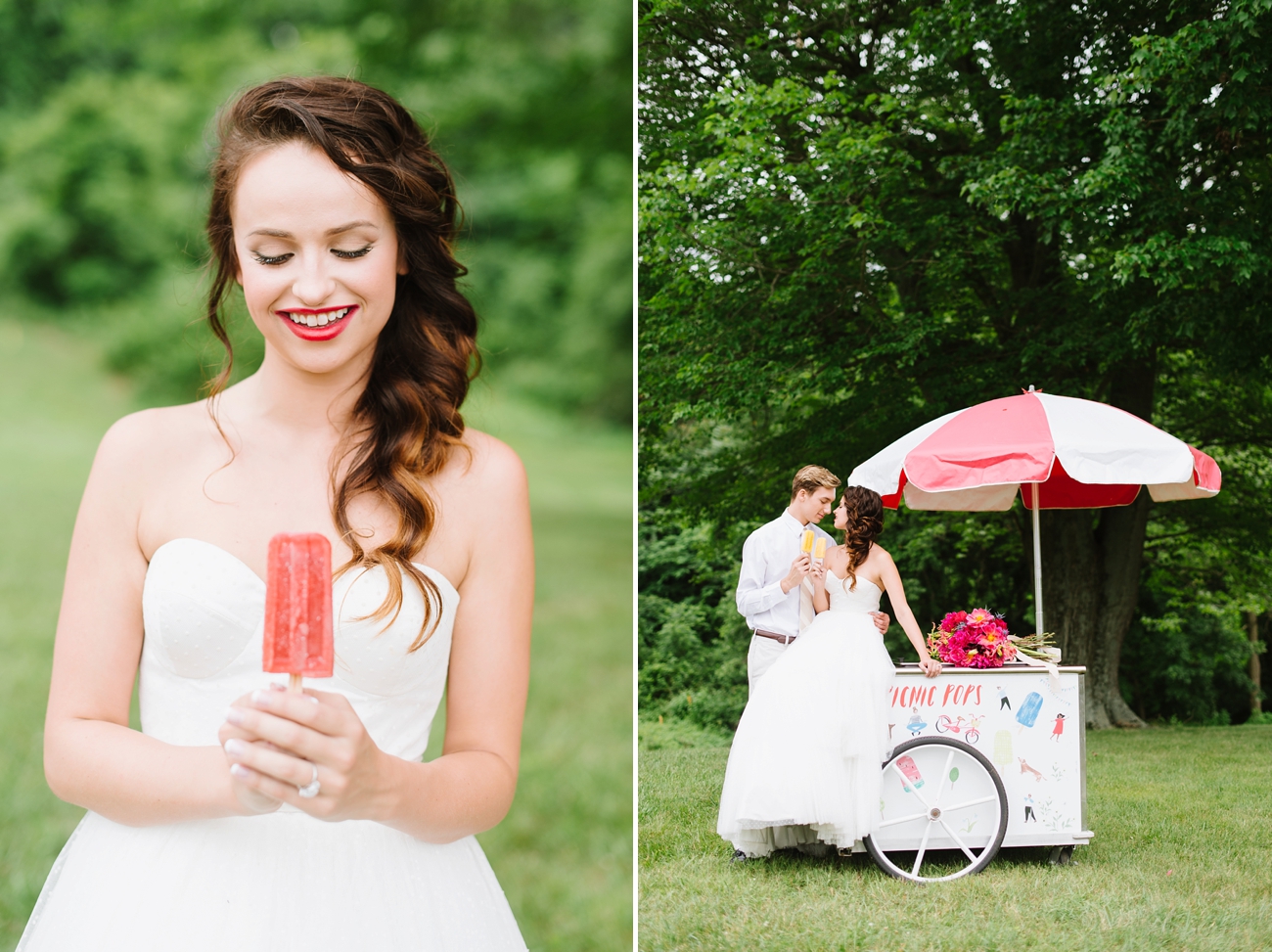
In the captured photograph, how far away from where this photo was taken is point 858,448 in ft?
16.8

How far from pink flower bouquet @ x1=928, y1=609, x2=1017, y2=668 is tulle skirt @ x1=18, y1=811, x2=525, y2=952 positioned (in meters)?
2.61

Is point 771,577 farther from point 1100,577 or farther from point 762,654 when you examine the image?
point 1100,577

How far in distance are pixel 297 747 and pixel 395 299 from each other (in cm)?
88

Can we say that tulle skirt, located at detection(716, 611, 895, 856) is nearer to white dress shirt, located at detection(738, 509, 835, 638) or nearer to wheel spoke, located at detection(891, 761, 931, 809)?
wheel spoke, located at detection(891, 761, 931, 809)

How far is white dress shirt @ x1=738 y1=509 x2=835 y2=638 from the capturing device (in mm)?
4457

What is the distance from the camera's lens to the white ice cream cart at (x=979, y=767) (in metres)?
4.05

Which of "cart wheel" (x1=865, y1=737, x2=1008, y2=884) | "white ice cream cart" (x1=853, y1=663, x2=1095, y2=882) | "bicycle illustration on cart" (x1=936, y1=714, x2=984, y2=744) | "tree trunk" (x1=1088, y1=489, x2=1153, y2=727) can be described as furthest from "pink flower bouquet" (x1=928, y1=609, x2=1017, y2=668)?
"tree trunk" (x1=1088, y1=489, x2=1153, y2=727)

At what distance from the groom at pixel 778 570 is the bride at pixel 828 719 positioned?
0.16 metres

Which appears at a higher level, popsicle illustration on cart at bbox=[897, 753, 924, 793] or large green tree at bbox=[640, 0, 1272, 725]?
large green tree at bbox=[640, 0, 1272, 725]

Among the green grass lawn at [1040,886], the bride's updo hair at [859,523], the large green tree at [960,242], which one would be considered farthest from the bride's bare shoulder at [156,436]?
the large green tree at [960,242]

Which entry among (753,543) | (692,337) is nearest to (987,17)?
(692,337)

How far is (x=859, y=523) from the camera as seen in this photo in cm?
424

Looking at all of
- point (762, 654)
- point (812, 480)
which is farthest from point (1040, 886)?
point (812, 480)

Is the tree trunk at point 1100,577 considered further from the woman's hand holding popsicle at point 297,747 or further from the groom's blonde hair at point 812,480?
the woman's hand holding popsicle at point 297,747
